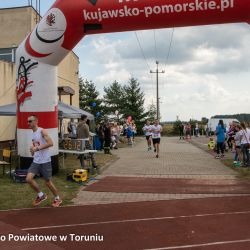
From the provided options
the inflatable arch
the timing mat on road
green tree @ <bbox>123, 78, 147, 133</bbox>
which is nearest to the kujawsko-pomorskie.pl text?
the timing mat on road

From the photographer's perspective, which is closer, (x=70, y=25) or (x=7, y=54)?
(x=70, y=25)

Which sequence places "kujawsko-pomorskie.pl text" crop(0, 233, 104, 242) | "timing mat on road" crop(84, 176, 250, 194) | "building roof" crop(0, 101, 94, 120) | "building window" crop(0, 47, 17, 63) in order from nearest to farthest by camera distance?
"kujawsko-pomorskie.pl text" crop(0, 233, 104, 242), "timing mat on road" crop(84, 176, 250, 194), "building roof" crop(0, 101, 94, 120), "building window" crop(0, 47, 17, 63)

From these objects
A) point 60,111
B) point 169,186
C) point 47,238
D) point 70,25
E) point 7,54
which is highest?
point 7,54

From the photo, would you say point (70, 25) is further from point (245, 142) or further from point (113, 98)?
point (113, 98)

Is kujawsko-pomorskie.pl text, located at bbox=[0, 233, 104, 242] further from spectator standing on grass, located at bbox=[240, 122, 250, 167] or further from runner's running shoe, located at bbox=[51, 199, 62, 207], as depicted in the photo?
spectator standing on grass, located at bbox=[240, 122, 250, 167]

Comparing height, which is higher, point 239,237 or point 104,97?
point 104,97

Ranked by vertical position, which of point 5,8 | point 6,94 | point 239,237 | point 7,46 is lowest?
point 239,237

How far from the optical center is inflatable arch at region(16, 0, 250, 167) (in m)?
10.5

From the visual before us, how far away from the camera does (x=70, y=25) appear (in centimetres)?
1127

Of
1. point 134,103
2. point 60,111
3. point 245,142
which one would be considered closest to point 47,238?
point 245,142

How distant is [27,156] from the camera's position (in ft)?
39.7

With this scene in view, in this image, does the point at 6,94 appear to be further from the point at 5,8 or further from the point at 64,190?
the point at 64,190

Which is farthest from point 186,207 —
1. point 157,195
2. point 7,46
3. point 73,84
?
point 73,84

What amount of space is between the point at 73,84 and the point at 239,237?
2930 centimetres
